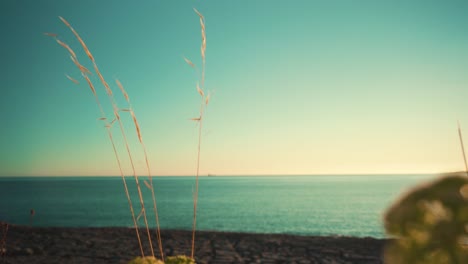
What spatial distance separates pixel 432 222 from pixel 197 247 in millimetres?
10544

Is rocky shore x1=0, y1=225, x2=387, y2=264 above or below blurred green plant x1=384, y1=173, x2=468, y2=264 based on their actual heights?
below

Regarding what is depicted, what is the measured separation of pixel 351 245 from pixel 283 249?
2360 mm

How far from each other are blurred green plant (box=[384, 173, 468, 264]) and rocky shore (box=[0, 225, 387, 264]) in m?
8.62

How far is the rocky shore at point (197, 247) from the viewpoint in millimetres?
8547

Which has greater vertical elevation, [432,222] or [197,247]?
[432,222]

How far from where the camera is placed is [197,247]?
10.1 m

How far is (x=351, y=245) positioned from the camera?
33.8ft

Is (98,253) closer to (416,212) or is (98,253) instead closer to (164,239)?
(164,239)

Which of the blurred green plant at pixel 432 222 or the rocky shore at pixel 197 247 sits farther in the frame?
the rocky shore at pixel 197 247

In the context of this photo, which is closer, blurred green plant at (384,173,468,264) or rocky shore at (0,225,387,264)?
blurred green plant at (384,173,468,264)

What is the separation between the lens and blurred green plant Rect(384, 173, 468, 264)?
0.28 m

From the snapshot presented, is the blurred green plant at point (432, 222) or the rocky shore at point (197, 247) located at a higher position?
the blurred green plant at point (432, 222)

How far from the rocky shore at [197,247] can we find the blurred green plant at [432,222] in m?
8.62

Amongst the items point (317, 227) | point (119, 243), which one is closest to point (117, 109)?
point (119, 243)
